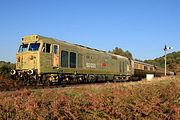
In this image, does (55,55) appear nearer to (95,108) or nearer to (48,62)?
(48,62)

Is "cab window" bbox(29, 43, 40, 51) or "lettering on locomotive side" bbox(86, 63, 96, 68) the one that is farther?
"lettering on locomotive side" bbox(86, 63, 96, 68)

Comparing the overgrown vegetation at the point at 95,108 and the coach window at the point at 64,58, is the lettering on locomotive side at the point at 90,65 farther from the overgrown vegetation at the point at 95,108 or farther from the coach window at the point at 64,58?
the overgrown vegetation at the point at 95,108

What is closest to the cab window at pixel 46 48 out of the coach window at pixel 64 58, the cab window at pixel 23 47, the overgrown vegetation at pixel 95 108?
the coach window at pixel 64 58

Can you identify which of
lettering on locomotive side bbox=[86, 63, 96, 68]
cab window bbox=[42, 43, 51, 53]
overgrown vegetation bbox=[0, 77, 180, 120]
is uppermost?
cab window bbox=[42, 43, 51, 53]

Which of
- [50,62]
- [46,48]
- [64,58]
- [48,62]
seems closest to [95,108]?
[48,62]

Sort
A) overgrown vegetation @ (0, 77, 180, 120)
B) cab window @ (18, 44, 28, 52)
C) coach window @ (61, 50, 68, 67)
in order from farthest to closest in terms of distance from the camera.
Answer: coach window @ (61, 50, 68, 67), cab window @ (18, 44, 28, 52), overgrown vegetation @ (0, 77, 180, 120)

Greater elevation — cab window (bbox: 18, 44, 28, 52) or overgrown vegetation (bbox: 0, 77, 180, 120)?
cab window (bbox: 18, 44, 28, 52)

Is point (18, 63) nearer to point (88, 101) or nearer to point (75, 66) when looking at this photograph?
point (75, 66)

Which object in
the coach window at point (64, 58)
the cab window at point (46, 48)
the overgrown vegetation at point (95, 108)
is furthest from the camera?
the coach window at point (64, 58)

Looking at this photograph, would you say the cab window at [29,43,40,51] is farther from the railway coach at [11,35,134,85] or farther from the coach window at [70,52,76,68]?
the coach window at [70,52,76,68]

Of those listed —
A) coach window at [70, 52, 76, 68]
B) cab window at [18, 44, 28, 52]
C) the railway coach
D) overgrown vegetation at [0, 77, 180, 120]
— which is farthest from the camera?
coach window at [70, 52, 76, 68]

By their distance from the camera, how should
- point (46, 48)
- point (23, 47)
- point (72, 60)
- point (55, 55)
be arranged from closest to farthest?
point (46, 48)
point (55, 55)
point (23, 47)
point (72, 60)

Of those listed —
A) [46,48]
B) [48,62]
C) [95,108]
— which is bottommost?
[95,108]

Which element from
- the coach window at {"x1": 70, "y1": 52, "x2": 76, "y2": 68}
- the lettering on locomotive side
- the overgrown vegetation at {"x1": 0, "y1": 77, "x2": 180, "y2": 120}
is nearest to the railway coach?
the coach window at {"x1": 70, "y1": 52, "x2": 76, "y2": 68}
